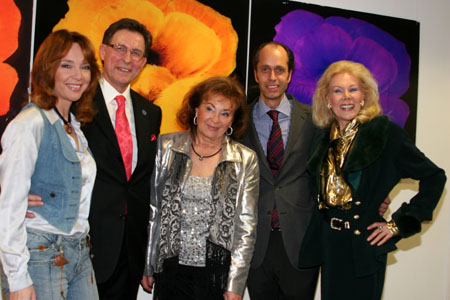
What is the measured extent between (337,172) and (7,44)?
232cm

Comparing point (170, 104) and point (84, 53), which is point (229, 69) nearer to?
point (170, 104)

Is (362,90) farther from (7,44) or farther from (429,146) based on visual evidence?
(7,44)

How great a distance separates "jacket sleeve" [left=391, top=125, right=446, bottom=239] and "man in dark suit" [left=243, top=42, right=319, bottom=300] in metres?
0.56

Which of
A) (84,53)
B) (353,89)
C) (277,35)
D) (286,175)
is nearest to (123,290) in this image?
(286,175)

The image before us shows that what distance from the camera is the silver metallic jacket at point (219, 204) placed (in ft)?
7.30

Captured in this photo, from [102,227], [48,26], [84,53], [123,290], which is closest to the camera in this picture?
[84,53]

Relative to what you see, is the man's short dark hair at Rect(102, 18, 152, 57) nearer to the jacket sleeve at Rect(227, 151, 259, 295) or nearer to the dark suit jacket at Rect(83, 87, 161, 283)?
the dark suit jacket at Rect(83, 87, 161, 283)

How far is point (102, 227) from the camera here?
7.34 ft

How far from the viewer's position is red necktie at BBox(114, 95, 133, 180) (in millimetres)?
2338

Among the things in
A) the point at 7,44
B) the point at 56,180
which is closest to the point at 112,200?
the point at 56,180

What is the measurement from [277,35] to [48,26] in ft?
5.69

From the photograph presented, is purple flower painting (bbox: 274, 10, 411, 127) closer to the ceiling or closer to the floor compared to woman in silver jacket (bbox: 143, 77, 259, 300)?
closer to the ceiling

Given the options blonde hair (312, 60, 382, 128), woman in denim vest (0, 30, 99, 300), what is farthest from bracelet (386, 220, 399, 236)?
woman in denim vest (0, 30, 99, 300)

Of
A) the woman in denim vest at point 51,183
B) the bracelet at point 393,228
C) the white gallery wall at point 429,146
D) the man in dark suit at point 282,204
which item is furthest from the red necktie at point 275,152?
the white gallery wall at point 429,146
